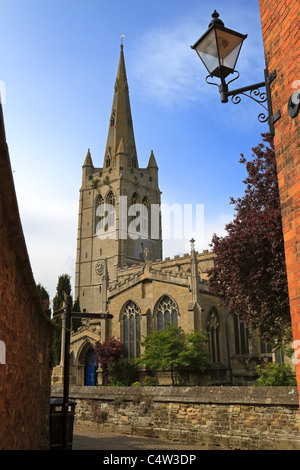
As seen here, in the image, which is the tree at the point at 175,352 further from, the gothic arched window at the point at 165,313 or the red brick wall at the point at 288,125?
the red brick wall at the point at 288,125

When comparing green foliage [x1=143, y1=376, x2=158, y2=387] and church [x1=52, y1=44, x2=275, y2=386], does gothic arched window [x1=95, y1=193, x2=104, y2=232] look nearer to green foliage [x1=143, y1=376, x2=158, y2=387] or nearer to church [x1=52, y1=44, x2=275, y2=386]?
church [x1=52, y1=44, x2=275, y2=386]

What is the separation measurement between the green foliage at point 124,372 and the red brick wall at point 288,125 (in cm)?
2928

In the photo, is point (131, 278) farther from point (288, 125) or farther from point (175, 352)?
point (288, 125)

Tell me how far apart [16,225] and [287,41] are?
407cm

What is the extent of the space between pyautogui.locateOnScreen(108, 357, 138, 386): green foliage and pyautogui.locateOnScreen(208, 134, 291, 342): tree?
700 inches

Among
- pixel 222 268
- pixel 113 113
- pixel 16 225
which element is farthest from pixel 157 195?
pixel 16 225

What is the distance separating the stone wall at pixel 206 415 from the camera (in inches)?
421

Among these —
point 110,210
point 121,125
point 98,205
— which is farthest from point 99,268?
point 121,125

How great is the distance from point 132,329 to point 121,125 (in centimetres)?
4946

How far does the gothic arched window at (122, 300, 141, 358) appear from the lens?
3431 centimetres

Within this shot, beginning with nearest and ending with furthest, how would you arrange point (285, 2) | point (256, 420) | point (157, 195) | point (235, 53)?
1. point (285, 2)
2. point (235, 53)
3. point (256, 420)
4. point (157, 195)

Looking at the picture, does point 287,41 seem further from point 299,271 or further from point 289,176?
point 299,271

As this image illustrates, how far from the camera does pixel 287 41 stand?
14.0ft

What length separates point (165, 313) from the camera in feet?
109
